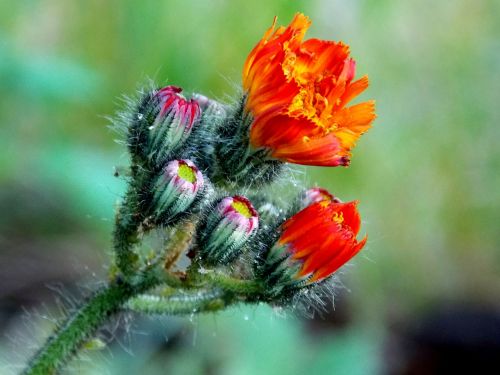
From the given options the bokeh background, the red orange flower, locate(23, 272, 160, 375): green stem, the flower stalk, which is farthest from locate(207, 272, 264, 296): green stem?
the bokeh background

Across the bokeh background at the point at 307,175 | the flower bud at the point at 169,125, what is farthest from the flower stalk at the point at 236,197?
the bokeh background at the point at 307,175

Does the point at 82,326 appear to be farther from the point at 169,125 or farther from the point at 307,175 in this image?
the point at 307,175

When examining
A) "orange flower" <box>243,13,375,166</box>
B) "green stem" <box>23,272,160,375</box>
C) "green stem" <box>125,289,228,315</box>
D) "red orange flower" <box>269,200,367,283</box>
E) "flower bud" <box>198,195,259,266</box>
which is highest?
"orange flower" <box>243,13,375,166</box>

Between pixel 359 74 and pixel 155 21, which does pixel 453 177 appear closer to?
pixel 359 74

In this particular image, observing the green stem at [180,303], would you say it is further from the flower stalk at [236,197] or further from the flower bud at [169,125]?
the flower bud at [169,125]

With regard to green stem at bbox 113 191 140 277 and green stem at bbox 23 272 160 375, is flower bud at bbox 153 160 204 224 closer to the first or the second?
green stem at bbox 113 191 140 277

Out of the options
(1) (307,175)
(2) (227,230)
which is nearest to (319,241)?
(2) (227,230)
